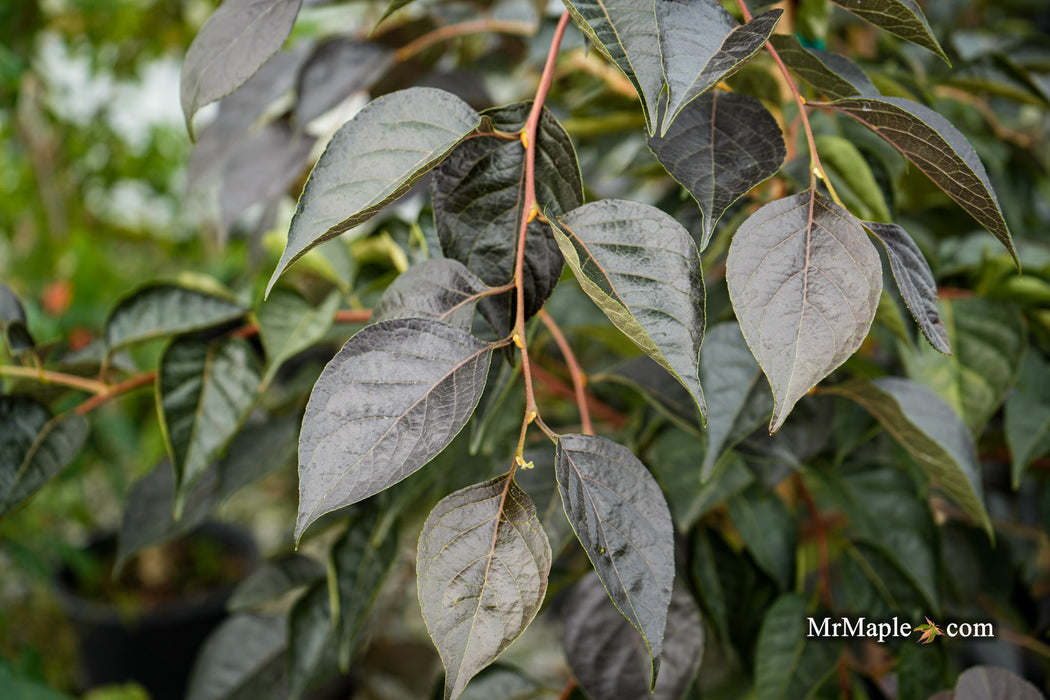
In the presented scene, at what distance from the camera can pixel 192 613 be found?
1.21 meters

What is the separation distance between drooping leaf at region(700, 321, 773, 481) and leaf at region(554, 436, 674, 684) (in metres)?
0.11

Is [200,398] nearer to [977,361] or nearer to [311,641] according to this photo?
[311,641]

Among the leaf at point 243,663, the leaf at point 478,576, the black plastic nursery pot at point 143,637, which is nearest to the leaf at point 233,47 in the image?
the leaf at point 478,576

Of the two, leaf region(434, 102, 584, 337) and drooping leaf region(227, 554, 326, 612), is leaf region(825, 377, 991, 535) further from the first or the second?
drooping leaf region(227, 554, 326, 612)

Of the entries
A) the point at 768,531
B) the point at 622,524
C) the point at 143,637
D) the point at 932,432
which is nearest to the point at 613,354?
the point at 768,531

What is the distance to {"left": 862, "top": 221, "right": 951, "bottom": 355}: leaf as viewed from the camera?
289 mm

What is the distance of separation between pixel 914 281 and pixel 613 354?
1.69ft

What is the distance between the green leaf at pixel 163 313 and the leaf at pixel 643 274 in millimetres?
293

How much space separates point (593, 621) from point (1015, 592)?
0.43 meters

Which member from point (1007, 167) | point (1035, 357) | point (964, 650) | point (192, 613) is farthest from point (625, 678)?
point (192, 613)

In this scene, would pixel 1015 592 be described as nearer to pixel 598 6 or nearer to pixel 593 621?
pixel 593 621

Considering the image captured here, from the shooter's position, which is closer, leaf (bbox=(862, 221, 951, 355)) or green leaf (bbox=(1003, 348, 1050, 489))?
leaf (bbox=(862, 221, 951, 355))

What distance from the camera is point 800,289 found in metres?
0.28

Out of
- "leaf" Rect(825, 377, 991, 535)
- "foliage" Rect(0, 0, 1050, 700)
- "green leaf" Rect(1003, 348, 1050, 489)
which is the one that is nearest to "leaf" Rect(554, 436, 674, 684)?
"foliage" Rect(0, 0, 1050, 700)
